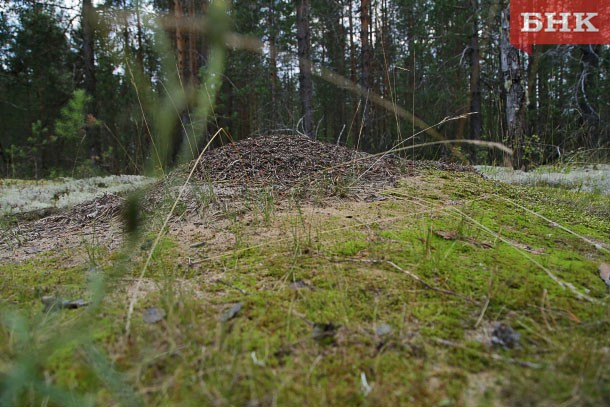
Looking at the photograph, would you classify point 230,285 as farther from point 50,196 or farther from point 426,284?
point 50,196

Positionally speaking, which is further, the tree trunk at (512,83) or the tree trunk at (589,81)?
the tree trunk at (589,81)

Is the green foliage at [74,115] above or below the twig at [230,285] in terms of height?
above

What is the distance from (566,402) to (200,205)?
201 cm
